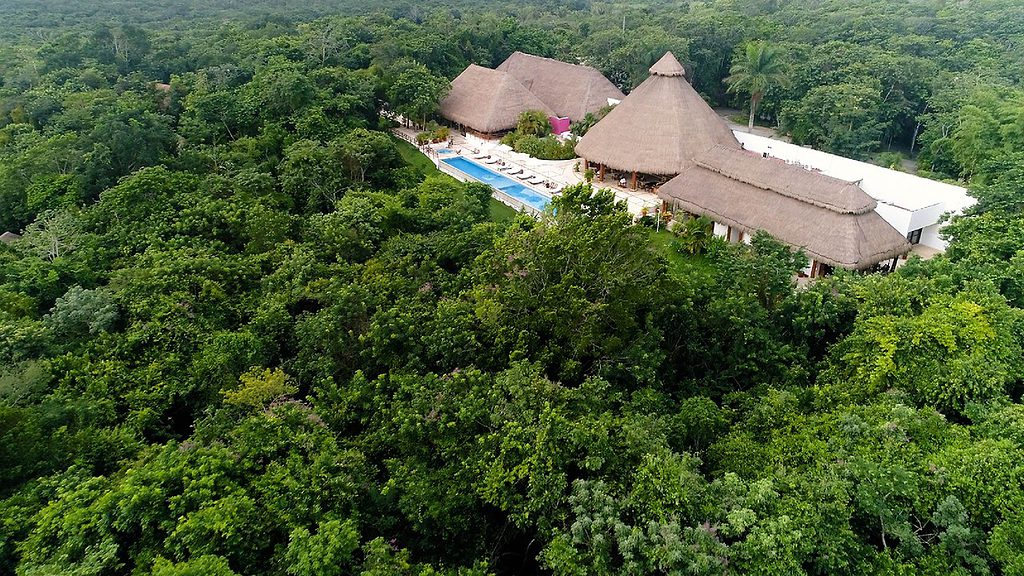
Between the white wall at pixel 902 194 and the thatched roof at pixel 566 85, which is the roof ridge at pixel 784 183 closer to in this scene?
the white wall at pixel 902 194

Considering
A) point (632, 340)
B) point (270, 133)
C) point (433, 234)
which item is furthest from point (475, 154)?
point (632, 340)

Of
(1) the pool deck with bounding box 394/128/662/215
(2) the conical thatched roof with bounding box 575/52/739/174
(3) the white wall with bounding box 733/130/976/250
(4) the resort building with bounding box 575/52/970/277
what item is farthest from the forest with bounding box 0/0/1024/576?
(2) the conical thatched roof with bounding box 575/52/739/174

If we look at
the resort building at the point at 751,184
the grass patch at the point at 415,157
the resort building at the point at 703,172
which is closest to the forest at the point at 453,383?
the resort building at the point at 751,184

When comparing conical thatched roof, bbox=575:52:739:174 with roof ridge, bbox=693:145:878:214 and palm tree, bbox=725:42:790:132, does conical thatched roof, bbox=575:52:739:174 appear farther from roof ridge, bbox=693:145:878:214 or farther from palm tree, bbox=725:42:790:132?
palm tree, bbox=725:42:790:132

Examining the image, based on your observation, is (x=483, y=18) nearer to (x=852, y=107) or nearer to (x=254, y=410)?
(x=852, y=107)

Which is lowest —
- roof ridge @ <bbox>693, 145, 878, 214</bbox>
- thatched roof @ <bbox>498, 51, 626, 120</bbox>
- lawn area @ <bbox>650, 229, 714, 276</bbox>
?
lawn area @ <bbox>650, 229, 714, 276</bbox>

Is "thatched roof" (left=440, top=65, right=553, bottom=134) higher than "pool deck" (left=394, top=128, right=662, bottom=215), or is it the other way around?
"thatched roof" (left=440, top=65, right=553, bottom=134)

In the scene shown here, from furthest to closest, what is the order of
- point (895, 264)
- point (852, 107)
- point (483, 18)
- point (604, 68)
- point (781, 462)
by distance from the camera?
point (483, 18), point (604, 68), point (852, 107), point (895, 264), point (781, 462)
